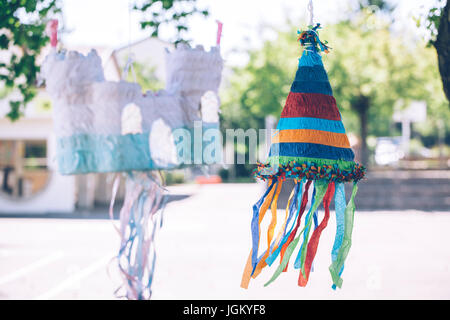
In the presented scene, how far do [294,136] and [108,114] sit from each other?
884 millimetres

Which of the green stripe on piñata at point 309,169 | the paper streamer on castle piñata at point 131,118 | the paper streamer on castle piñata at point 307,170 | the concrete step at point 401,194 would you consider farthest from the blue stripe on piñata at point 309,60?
the concrete step at point 401,194

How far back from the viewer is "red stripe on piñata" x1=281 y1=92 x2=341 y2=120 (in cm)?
184

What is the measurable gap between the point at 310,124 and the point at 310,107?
2.7 inches

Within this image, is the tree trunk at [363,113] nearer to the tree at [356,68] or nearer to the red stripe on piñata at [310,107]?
the tree at [356,68]

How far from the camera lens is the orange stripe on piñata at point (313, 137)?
1820 millimetres

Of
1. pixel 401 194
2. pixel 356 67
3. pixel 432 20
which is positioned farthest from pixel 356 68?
pixel 432 20

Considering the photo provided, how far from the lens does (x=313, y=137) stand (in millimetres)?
1821

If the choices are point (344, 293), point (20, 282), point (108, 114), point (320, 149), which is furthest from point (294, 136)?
point (20, 282)

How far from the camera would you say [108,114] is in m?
2.20

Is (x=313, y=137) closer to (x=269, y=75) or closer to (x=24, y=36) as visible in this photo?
(x=24, y=36)

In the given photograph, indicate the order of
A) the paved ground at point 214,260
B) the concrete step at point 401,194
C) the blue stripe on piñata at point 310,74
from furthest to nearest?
the concrete step at point 401,194 < the paved ground at point 214,260 < the blue stripe on piñata at point 310,74

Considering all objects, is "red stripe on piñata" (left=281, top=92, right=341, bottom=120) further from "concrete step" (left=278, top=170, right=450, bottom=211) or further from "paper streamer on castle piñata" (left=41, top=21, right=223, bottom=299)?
"concrete step" (left=278, top=170, right=450, bottom=211)

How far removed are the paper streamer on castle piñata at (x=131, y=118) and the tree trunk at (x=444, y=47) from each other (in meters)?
1.02

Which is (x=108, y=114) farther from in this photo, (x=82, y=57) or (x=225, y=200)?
(x=225, y=200)
